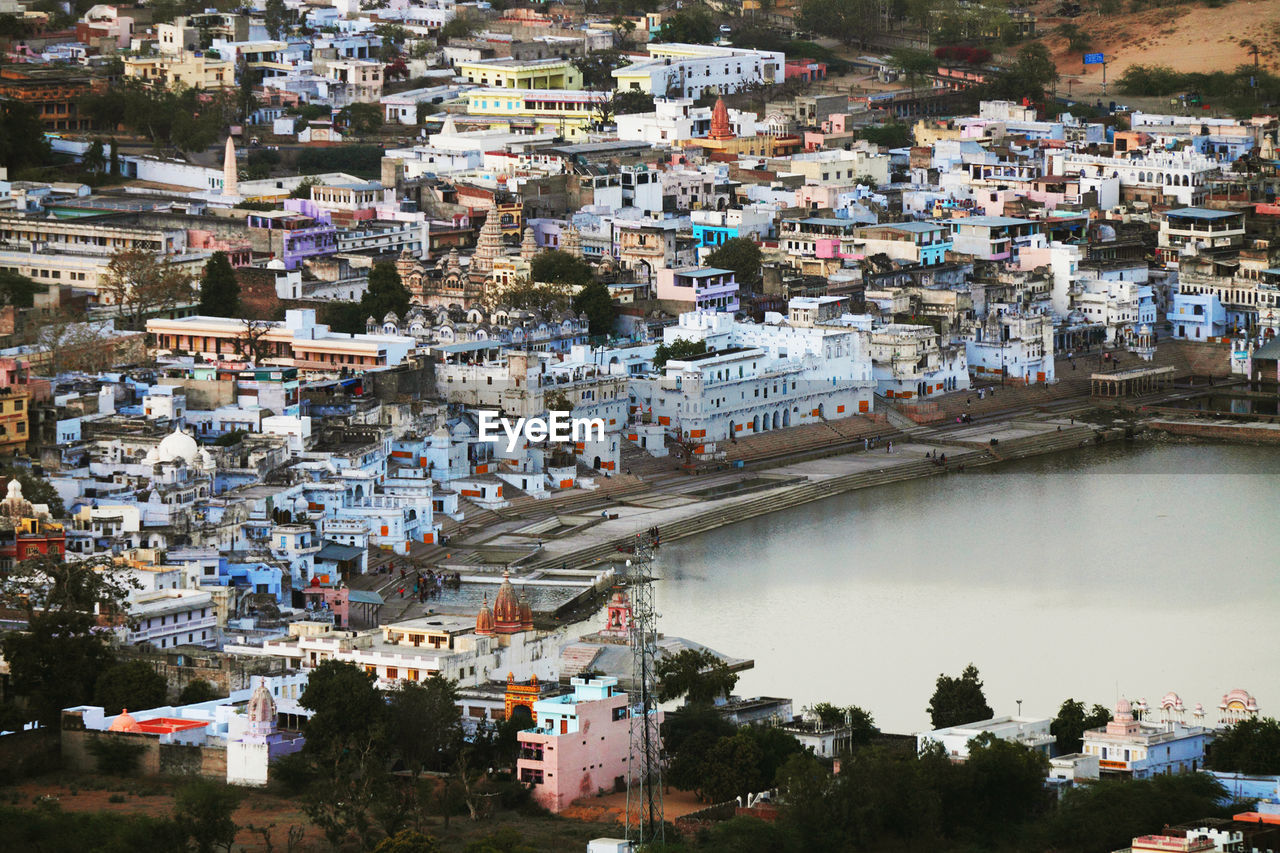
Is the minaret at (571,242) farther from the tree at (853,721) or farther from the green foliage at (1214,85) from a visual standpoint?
the tree at (853,721)

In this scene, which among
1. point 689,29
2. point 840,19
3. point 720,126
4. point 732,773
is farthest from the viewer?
point 840,19

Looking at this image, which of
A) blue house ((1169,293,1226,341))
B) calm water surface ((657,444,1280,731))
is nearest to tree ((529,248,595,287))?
calm water surface ((657,444,1280,731))

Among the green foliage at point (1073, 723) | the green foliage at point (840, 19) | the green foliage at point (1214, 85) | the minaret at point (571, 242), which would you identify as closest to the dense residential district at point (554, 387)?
the green foliage at point (840, 19)

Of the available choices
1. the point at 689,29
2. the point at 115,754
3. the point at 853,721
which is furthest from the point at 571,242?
the point at 115,754

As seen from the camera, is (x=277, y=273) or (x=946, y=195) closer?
(x=277, y=273)

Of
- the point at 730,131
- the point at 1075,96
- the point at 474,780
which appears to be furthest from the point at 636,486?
the point at 1075,96

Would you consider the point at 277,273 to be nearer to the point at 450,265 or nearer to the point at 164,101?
the point at 450,265

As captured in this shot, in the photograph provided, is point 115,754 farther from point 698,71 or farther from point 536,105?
point 698,71
